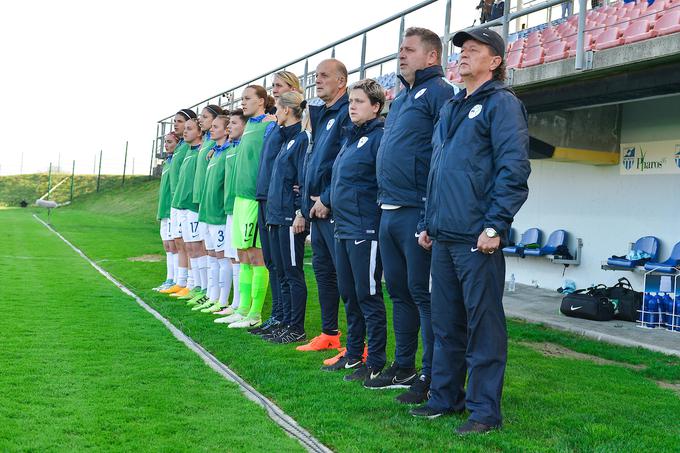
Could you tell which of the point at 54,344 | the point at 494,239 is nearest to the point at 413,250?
the point at 494,239

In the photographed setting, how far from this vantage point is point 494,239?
A: 13.5ft

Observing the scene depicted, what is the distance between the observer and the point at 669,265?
32.3 feet

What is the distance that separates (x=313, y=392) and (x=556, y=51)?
7.25 meters

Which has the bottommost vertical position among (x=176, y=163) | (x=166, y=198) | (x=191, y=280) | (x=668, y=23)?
(x=191, y=280)

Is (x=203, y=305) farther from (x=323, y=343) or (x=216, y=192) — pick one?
(x=323, y=343)

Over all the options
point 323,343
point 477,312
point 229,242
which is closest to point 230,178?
point 229,242

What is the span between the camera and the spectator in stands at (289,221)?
714 centimetres

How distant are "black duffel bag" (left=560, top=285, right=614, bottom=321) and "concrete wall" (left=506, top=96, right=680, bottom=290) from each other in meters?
1.47

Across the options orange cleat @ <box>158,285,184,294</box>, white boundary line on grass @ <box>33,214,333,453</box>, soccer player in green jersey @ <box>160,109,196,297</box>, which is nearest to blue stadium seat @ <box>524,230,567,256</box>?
soccer player in green jersey @ <box>160,109,196,297</box>

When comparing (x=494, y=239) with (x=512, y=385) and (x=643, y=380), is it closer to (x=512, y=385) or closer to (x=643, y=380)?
(x=512, y=385)

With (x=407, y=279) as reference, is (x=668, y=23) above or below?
above

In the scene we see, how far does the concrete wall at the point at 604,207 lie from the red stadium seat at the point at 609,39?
1.64 m

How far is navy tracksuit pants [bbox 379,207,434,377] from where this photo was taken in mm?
4969

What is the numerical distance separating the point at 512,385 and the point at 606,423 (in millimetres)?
1055
